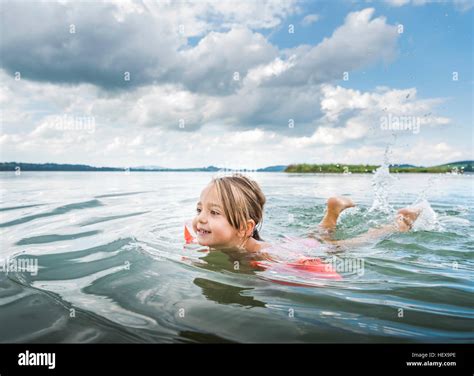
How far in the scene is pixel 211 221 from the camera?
4.07m

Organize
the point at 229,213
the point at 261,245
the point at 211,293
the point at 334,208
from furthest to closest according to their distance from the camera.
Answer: the point at 334,208 < the point at 261,245 < the point at 229,213 < the point at 211,293

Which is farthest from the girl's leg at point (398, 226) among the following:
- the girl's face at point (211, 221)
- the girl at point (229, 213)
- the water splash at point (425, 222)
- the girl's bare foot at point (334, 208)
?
the girl's face at point (211, 221)

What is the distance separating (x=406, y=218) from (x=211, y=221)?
381cm

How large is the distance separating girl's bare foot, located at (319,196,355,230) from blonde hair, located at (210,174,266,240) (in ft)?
7.79

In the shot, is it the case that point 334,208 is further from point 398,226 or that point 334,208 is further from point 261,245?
point 261,245

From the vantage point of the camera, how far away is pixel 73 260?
4.12 meters

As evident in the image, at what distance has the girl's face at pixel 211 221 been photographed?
404 centimetres

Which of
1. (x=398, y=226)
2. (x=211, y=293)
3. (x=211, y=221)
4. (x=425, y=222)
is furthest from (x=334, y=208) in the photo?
(x=211, y=293)

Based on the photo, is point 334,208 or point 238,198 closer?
point 238,198

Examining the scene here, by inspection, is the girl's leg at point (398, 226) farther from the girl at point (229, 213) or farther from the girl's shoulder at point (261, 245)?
the girl at point (229, 213)

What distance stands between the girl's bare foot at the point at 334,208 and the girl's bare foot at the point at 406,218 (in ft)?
2.68

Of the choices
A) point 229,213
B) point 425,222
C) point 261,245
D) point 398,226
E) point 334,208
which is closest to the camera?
point 229,213

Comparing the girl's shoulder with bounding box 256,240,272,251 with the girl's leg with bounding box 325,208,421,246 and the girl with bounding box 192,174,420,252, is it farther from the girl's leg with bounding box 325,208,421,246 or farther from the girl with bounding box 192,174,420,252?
the girl's leg with bounding box 325,208,421,246
